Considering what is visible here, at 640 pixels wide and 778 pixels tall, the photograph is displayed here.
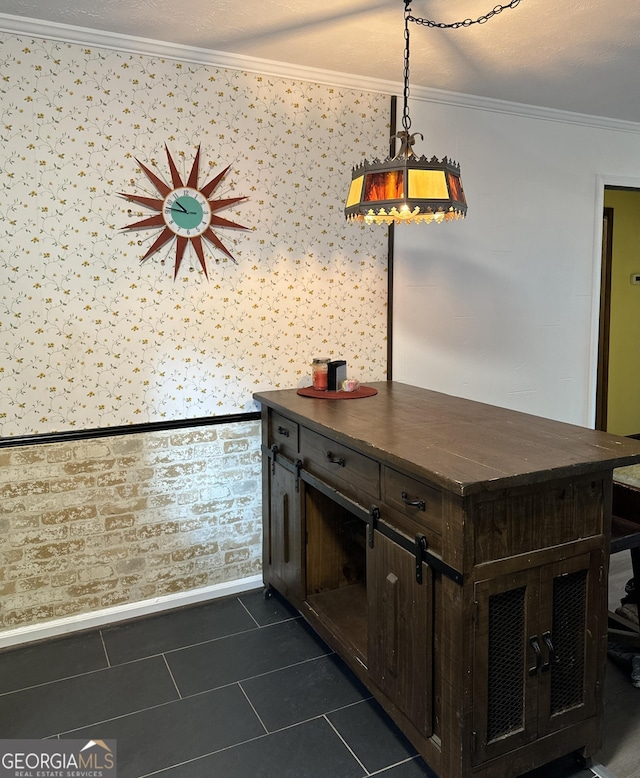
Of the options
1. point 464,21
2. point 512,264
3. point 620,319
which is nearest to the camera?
point 464,21

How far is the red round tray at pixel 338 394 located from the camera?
262cm

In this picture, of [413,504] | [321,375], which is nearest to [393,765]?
[413,504]

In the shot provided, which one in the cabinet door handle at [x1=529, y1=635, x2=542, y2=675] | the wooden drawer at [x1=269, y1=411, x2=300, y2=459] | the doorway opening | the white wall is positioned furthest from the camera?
the doorway opening

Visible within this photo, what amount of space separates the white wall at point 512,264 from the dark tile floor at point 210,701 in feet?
4.95

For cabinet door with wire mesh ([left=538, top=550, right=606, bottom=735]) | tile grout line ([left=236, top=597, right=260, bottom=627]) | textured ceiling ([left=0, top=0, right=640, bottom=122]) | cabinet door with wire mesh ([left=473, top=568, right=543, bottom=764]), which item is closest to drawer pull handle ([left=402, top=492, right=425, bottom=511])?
cabinet door with wire mesh ([left=473, top=568, right=543, bottom=764])

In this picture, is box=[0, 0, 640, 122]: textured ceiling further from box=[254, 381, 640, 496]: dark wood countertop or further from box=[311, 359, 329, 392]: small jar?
box=[254, 381, 640, 496]: dark wood countertop

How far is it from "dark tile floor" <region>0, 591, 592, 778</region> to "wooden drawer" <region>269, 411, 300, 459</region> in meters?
0.77

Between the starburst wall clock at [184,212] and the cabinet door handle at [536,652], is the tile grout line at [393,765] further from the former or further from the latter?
the starburst wall clock at [184,212]

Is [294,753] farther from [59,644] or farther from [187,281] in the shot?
[187,281]

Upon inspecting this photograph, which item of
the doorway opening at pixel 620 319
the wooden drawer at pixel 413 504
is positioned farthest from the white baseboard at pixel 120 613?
the doorway opening at pixel 620 319

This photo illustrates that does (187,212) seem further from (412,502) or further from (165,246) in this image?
(412,502)

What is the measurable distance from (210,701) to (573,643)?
1230mm

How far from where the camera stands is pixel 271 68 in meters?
2.70

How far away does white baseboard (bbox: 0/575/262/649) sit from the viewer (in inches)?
98.8
